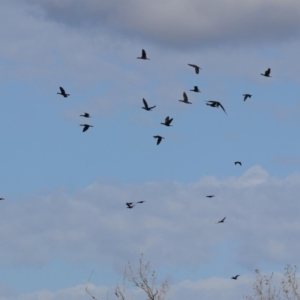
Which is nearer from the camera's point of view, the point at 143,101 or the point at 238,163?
the point at 143,101

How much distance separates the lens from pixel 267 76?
143 feet

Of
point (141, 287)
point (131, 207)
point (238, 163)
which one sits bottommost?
point (141, 287)

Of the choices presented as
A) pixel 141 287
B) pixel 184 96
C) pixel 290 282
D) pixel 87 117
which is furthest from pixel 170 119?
pixel 290 282

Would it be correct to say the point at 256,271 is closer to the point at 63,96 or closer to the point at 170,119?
the point at 170,119

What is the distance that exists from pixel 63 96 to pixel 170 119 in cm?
555

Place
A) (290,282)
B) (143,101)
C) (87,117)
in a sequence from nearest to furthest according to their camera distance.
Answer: (143,101) → (87,117) → (290,282)

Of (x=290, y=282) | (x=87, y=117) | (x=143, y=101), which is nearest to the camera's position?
(x=143, y=101)

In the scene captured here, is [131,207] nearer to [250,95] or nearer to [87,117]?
[87,117]

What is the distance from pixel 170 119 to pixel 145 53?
3604mm

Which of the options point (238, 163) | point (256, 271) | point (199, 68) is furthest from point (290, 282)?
point (199, 68)

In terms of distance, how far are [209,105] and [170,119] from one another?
6.73 feet

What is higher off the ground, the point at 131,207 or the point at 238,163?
the point at 238,163

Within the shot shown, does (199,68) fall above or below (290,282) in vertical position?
above

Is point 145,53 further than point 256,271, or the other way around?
point 256,271
